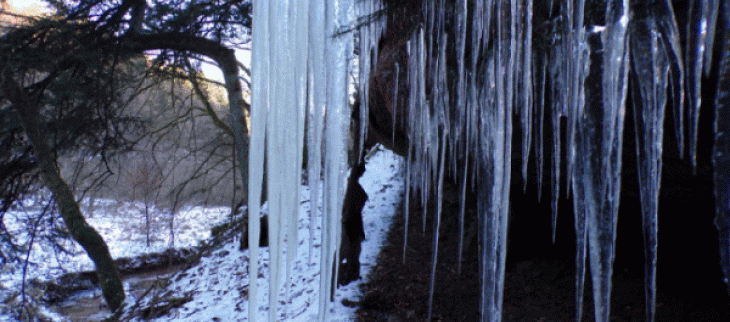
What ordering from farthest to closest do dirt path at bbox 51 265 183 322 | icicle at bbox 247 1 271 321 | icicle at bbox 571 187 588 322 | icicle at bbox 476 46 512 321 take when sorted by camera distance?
dirt path at bbox 51 265 183 322 → icicle at bbox 476 46 512 321 → icicle at bbox 247 1 271 321 → icicle at bbox 571 187 588 322

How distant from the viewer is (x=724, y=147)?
51.6 inches

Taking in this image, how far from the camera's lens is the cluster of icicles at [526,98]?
1584mm

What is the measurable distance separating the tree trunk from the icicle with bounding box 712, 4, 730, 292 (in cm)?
648

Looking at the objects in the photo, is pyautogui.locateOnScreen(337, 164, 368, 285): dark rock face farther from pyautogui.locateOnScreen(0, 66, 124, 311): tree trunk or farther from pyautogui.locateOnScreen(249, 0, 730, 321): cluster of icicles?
pyautogui.locateOnScreen(0, 66, 124, 311): tree trunk

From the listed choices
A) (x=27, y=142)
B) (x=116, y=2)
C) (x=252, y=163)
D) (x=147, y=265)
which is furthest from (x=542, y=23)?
(x=147, y=265)

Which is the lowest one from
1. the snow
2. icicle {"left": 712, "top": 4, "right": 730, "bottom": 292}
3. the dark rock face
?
the snow

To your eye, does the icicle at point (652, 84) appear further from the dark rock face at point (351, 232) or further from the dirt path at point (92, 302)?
the dirt path at point (92, 302)

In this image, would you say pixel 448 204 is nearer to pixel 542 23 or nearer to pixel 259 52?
pixel 542 23

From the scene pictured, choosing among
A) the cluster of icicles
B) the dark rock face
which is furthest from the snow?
the cluster of icicles

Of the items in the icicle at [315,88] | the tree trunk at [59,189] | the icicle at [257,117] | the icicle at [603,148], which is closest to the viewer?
the icicle at [603,148]

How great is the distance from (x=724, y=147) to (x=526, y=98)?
115cm

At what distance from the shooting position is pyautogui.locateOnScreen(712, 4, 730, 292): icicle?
131cm

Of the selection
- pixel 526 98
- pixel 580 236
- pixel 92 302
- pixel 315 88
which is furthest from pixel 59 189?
pixel 580 236

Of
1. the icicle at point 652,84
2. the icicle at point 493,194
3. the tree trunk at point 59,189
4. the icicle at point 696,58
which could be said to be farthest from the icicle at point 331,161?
the tree trunk at point 59,189
